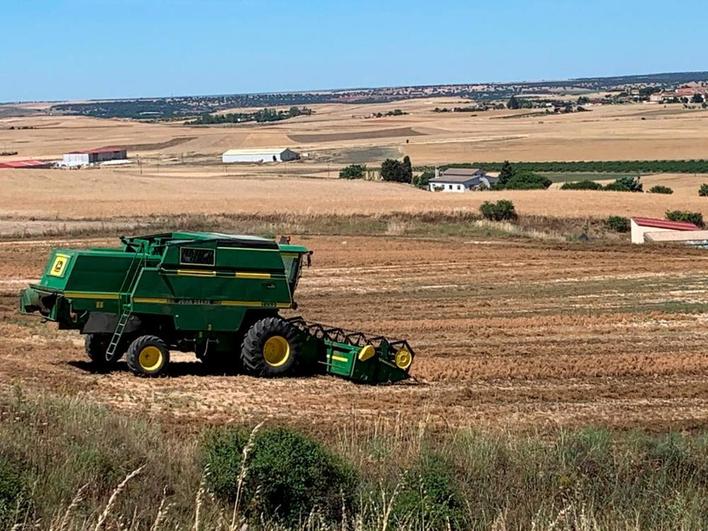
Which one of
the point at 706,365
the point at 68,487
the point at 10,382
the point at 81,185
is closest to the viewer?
the point at 68,487

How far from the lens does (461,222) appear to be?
49781 mm

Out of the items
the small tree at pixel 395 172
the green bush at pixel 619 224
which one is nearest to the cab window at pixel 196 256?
the green bush at pixel 619 224

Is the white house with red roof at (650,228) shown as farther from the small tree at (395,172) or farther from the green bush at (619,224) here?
the small tree at (395,172)

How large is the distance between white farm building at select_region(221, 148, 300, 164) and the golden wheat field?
154 feet

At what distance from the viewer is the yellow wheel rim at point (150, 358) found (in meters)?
16.5

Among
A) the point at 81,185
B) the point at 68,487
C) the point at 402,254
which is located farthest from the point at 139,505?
the point at 81,185

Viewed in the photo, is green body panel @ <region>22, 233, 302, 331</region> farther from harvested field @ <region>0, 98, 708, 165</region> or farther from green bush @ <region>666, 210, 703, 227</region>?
harvested field @ <region>0, 98, 708, 165</region>

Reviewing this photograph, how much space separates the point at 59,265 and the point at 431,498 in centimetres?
954

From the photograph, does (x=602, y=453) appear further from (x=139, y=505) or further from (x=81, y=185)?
(x=81, y=185)

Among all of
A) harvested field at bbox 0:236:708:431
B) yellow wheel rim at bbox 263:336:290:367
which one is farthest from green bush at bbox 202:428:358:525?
yellow wheel rim at bbox 263:336:290:367

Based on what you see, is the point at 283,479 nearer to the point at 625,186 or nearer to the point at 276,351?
the point at 276,351

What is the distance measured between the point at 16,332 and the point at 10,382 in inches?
249

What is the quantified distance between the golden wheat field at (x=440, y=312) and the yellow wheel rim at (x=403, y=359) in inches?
14.5

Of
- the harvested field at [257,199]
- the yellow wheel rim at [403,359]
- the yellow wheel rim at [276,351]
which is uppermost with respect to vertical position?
the harvested field at [257,199]
